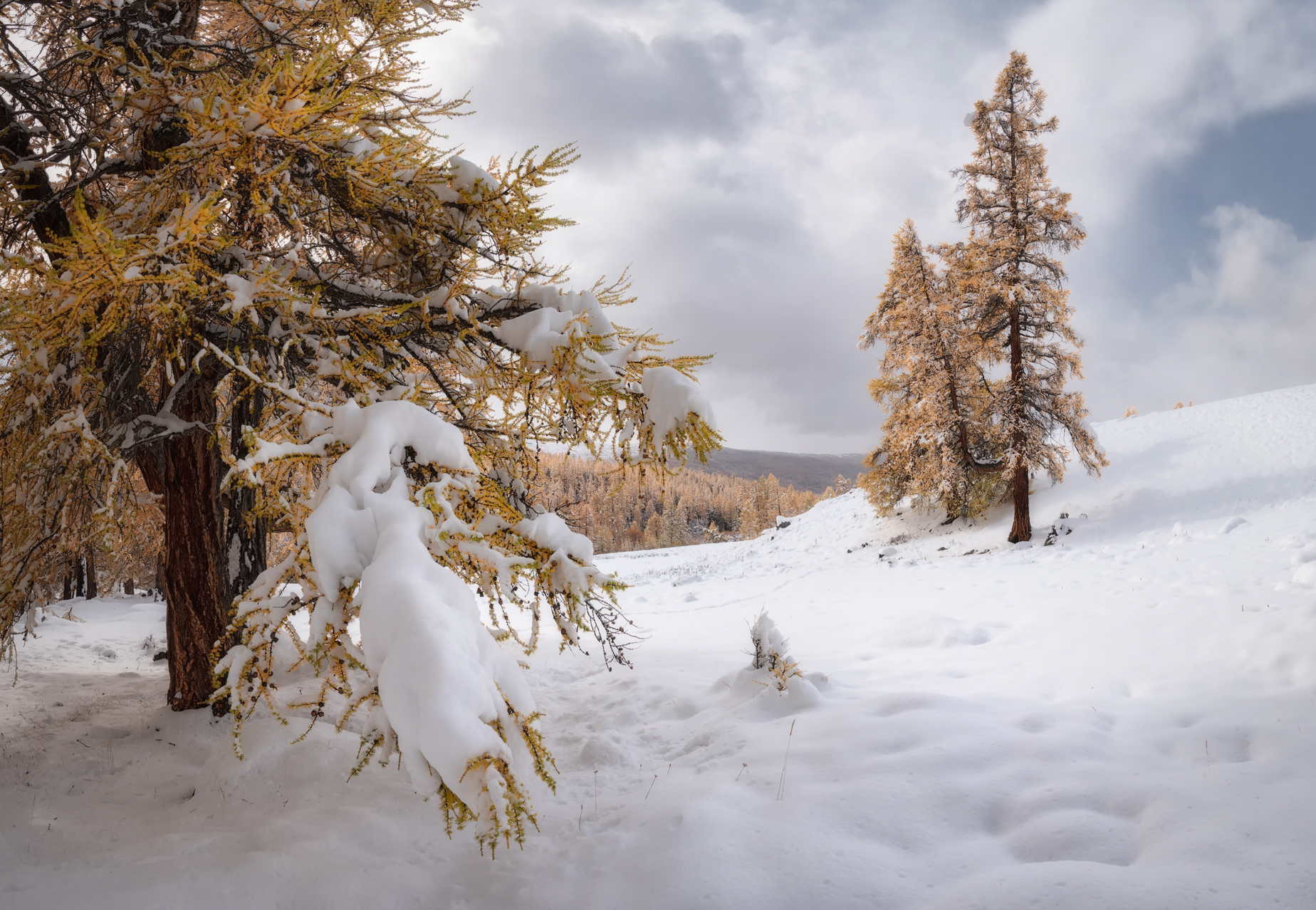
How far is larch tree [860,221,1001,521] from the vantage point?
14.1 metres

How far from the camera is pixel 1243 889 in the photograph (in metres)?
2.61

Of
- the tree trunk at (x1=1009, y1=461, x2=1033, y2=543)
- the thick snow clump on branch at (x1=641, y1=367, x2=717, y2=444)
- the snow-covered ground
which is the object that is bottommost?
the snow-covered ground

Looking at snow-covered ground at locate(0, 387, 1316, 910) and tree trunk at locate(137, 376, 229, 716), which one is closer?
snow-covered ground at locate(0, 387, 1316, 910)

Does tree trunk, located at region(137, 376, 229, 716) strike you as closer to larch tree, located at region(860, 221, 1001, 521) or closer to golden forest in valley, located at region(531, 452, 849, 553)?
larch tree, located at region(860, 221, 1001, 521)

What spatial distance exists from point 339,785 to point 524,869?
1.86m

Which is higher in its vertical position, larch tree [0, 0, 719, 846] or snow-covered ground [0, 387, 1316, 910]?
larch tree [0, 0, 719, 846]

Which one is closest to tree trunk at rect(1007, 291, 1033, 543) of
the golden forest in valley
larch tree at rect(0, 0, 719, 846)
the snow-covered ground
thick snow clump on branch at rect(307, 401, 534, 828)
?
the snow-covered ground

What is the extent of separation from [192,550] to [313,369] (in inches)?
97.1

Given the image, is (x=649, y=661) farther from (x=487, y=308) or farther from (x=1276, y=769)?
(x=1276, y=769)

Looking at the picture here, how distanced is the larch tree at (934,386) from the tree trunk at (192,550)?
→ 45.8 feet

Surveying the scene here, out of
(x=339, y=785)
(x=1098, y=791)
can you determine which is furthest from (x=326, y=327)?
(x=1098, y=791)

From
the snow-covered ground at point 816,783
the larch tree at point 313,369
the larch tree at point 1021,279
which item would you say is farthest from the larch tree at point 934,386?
the larch tree at point 313,369

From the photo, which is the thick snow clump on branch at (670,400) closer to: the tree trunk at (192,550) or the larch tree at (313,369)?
the larch tree at (313,369)

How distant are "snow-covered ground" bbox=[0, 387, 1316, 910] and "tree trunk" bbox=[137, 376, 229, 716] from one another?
500 mm
